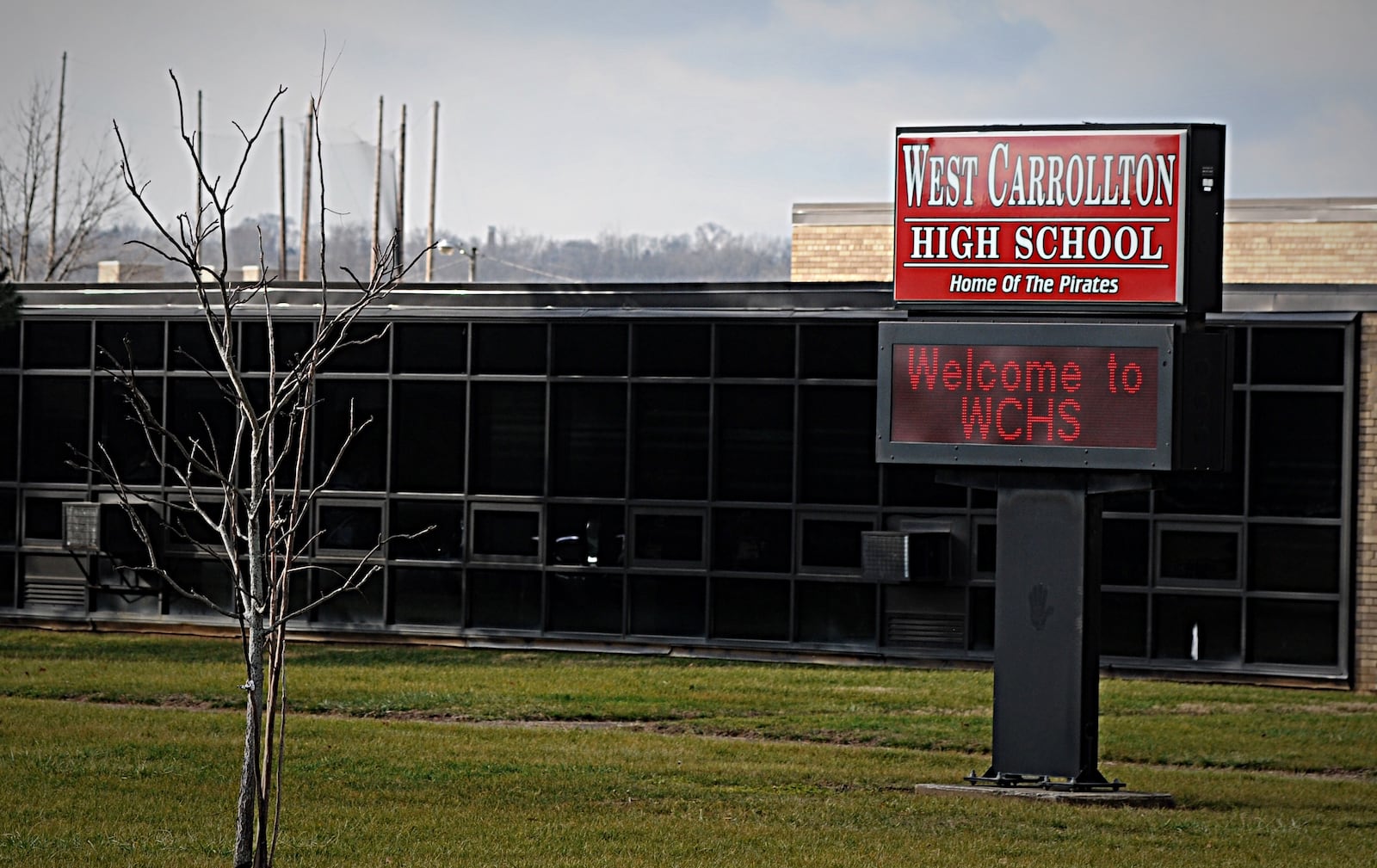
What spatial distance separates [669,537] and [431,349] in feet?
13.2

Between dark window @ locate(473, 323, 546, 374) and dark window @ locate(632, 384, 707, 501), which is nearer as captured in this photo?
dark window @ locate(632, 384, 707, 501)

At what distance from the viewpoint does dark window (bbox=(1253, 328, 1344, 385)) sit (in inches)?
765

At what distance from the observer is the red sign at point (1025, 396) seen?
11453 mm

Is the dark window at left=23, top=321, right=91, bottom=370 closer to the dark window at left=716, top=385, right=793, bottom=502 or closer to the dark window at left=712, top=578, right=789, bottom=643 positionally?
the dark window at left=716, top=385, right=793, bottom=502

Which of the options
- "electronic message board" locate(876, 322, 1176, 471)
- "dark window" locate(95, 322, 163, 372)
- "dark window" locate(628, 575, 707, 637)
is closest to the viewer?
"electronic message board" locate(876, 322, 1176, 471)

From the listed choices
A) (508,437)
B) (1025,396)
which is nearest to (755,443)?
(508,437)

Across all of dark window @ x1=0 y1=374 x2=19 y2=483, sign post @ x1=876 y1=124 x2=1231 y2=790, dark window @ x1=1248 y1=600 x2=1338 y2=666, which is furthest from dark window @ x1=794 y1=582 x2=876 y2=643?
dark window @ x1=0 y1=374 x2=19 y2=483

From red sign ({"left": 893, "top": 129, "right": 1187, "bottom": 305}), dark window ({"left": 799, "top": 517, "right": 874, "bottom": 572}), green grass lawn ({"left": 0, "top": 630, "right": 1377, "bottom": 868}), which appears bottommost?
green grass lawn ({"left": 0, "top": 630, "right": 1377, "bottom": 868})

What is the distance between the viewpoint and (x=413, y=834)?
405 inches

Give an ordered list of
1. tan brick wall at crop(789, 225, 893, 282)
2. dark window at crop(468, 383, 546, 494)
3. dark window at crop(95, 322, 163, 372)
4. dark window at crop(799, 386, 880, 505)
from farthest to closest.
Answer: tan brick wall at crop(789, 225, 893, 282), dark window at crop(95, 322, 163, 372), dark window at crop(468, 383, 546, 494), dark window at crop(799, 386, 880, 505)

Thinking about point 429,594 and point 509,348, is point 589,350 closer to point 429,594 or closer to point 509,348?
point 509,348

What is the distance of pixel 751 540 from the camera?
69.2ft

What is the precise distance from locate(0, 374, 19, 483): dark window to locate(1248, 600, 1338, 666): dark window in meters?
16.1

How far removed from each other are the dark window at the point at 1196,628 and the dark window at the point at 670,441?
5.69m
